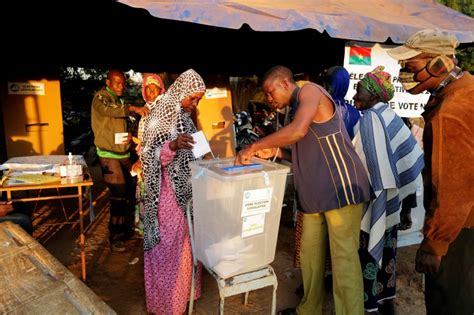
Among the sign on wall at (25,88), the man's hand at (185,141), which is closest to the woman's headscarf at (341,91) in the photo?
the man's hand at (185,141)

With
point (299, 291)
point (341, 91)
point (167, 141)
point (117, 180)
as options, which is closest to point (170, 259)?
point (167, 141)

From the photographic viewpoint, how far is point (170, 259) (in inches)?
99.0

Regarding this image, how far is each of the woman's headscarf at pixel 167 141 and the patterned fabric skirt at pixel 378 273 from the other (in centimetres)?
138

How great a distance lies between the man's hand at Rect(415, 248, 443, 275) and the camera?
5.48ft

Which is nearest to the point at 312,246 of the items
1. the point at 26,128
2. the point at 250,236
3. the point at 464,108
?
the point at 250,236

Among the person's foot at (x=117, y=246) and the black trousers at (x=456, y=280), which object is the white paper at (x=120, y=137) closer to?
the person's foot at (x=117, y=246)

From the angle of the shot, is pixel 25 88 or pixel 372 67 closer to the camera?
pixel 372 67

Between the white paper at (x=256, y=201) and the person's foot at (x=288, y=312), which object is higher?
the white paper at (x=256, y=201)

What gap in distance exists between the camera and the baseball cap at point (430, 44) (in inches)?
66.2

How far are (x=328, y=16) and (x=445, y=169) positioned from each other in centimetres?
233

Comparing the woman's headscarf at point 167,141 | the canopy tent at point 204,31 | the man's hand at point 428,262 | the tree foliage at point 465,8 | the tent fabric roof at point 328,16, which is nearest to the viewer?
the man's hand at point 428,262

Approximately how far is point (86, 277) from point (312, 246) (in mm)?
2110

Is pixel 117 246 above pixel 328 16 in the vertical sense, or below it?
below

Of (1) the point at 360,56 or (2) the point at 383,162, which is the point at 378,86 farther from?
(1) the point at 360,56
